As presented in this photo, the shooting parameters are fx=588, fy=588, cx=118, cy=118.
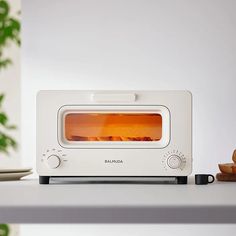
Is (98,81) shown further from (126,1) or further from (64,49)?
(126,1)

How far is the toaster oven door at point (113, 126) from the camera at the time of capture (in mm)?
1372

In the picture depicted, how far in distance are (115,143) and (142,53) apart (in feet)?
2.45

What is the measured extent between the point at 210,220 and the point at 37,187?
0.50m

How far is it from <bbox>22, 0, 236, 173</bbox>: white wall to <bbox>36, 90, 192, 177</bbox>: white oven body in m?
0.66

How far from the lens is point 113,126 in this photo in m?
1.40

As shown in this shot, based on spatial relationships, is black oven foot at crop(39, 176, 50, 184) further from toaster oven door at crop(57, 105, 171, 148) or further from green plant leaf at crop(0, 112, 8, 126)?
green plant leaf at crop(0, 112, 8, 126)

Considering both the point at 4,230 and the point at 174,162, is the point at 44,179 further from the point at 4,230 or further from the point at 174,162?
the point at 4,230

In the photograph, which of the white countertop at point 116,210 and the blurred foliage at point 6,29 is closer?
the white countertop at point 116,210

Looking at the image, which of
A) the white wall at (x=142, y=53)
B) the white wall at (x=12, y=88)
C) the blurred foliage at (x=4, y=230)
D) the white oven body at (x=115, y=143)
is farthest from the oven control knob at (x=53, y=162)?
the blurred foliage at (x=4, y=230)

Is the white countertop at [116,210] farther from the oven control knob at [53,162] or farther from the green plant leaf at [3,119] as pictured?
the green plant leaf at [3,119]

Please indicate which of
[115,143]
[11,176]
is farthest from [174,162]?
[11,176]

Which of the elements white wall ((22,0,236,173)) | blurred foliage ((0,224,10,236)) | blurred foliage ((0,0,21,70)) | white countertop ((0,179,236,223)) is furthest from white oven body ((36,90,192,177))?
blurred foliage ((0,224,10,236))

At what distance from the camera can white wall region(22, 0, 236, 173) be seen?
2016 mm

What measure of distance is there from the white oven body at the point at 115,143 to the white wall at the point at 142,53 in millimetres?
662
